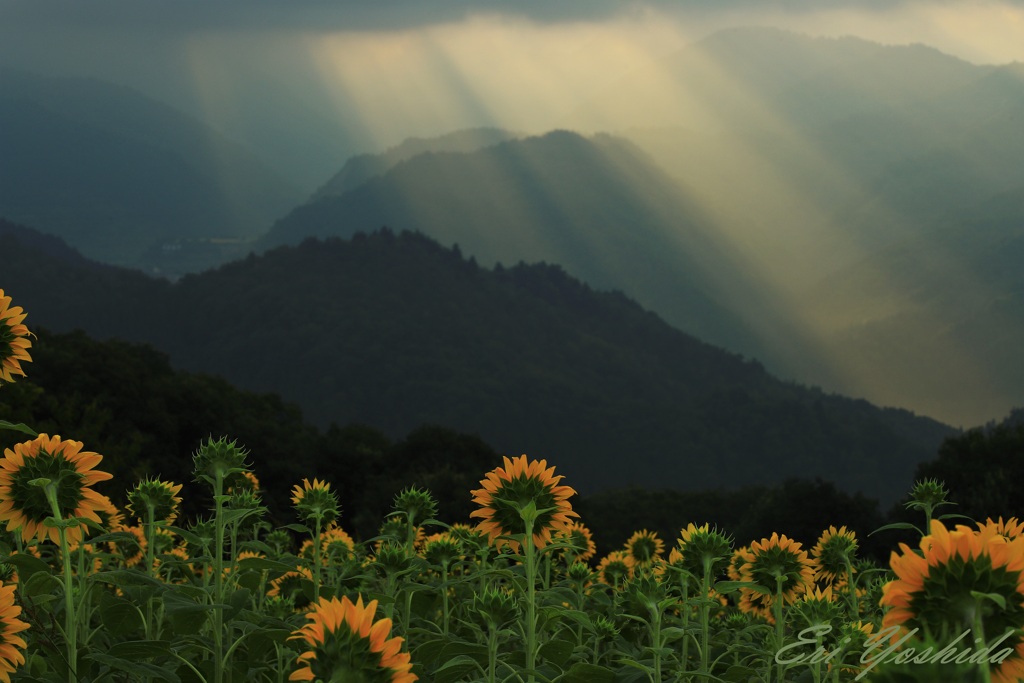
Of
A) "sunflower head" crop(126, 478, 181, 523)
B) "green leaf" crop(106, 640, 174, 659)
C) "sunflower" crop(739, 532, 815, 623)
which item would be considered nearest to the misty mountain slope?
"sunflower" crop(739, 532, 815, 623)

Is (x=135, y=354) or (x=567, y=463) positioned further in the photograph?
(x=567, y=463)

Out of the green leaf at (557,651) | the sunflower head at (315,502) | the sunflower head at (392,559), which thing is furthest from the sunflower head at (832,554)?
the sunflower head at (315,502)

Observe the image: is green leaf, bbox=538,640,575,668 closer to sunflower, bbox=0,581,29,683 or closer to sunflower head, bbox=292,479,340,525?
sunflower head, bbox=292,479,340,525

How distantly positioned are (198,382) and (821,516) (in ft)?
107

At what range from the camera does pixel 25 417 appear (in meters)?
24.0

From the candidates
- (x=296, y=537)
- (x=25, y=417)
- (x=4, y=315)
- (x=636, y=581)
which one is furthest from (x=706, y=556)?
(x=296, y=537)

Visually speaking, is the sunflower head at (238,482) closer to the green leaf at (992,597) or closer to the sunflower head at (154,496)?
the sunflower head at (154,496)

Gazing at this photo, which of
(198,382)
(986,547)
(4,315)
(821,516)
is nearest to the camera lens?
(986,547)

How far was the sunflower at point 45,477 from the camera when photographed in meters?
3.73

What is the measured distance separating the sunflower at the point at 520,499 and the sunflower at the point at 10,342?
1.97 metres

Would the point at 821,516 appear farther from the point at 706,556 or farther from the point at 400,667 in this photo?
the point at 400,667

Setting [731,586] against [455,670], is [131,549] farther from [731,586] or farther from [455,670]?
[731,586]

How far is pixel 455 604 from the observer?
5855mm

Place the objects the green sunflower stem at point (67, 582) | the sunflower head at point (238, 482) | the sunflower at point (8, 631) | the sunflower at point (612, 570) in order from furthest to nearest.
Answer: the sunflower at point (612, 570) → the sunflower head at point (238, 482) → the green sunflower stem at point (67, 582) → the sunflower at point (8, 631)
